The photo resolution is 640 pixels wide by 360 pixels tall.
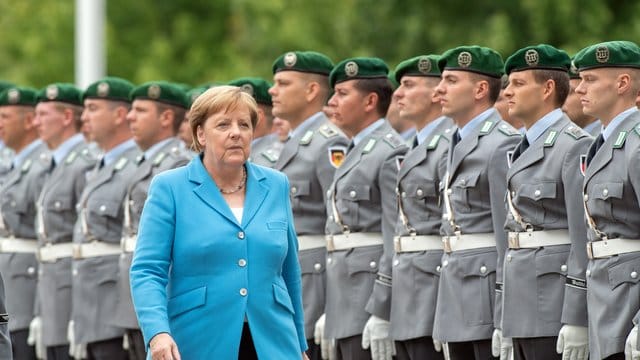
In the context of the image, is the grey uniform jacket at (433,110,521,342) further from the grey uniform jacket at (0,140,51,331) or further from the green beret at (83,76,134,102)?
the grey uniform jacket at (0,140,51,331)

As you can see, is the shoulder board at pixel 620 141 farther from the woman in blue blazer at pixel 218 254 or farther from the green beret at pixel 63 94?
the green beret at pixel 63 94

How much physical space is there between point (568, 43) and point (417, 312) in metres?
9.76

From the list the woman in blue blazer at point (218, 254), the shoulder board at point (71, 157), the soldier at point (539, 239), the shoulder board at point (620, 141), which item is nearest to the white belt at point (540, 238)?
the soldier at point (539, 239)

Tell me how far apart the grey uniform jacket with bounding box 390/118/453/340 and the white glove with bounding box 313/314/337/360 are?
2.26ft

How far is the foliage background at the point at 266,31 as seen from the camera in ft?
61.8

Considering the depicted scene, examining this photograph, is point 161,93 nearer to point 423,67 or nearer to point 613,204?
point 423,67

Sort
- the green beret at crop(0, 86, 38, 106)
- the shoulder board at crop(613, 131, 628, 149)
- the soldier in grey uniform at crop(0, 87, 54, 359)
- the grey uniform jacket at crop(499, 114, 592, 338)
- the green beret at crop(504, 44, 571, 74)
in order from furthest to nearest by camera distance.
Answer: the green beret at crop(0, 86, 38, 106) < the soldier in grey uniform at crop(0, 87, 54, 359) < the green beret at crop(504, 44, 571, 74) < the grey uniform jacket at crop(499, 114, 592, 338) < the shoulder board at crop(613, 131, 628, 149)

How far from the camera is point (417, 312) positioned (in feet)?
31.0

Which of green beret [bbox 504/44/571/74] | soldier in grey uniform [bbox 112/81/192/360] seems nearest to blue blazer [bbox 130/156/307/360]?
green beret [bbox 504/44/571/74]

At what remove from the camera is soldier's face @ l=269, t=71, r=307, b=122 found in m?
10.6

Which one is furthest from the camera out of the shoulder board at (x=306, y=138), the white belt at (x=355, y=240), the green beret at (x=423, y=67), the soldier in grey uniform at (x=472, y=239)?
the shoulder board at (x=306, y=138)

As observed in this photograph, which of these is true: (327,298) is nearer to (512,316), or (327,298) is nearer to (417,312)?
(417,312)

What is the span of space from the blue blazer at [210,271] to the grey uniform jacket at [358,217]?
2.75m

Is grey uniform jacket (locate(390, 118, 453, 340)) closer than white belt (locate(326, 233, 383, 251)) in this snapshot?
Yes
